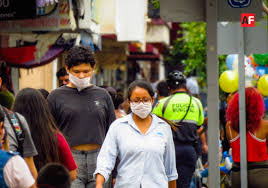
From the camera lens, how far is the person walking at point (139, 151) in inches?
229

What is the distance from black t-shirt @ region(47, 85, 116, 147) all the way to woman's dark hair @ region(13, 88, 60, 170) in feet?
4.23

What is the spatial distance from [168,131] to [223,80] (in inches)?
212

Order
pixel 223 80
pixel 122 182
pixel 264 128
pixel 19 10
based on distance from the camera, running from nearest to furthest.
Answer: pixel 122 182 → pixel 264 128 → pixel 19 10 → pixel 223 80

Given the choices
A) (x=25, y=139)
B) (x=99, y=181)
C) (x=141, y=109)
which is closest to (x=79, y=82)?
(x=141, y=109)

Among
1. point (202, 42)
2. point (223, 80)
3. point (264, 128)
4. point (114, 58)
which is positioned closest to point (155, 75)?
point (202, 42)

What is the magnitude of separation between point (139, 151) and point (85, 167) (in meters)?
1.03

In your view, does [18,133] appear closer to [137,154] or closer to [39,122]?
[39,122]

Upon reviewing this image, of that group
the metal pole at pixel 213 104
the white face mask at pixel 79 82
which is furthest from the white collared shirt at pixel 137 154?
the white face mask at pixel 79 82

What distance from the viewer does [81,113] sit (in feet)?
22.1

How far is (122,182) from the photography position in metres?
5.84

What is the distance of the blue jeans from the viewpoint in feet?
21.7

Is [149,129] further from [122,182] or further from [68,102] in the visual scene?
[68,102]

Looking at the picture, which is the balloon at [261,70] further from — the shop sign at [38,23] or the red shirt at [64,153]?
the red shirt at [64,153]

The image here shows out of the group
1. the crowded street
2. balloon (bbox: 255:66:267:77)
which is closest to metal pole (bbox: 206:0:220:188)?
the crowded street
